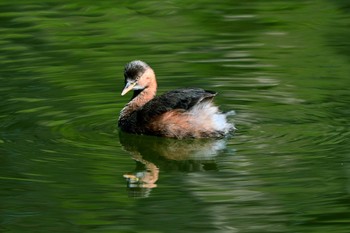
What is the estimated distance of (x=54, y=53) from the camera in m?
13.3

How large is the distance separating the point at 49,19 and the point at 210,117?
532 centimetres

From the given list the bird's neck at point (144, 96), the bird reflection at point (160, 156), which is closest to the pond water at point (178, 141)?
the bird reflection at point (160, 156)

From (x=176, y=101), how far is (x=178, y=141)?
335 millimetres

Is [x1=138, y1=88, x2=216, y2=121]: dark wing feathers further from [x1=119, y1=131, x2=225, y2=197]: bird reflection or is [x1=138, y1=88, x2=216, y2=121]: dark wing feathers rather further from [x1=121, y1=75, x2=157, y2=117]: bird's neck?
[x1=121, y1=75, x2=157, y2=117]: bird's neck

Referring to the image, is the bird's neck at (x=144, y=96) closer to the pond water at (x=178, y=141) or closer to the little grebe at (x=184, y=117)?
the pond water at (x=178, y=141)

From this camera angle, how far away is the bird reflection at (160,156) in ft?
29.5

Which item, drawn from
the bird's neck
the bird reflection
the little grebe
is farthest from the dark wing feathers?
the bird's neck

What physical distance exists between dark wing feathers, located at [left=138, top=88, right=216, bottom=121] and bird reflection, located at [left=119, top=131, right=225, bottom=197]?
0.76 ft

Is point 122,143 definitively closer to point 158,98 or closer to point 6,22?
point 158,98

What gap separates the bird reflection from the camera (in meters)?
9.00

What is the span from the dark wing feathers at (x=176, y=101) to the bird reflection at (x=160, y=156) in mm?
231

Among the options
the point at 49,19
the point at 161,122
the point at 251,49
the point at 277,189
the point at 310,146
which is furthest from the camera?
the point at 49,19

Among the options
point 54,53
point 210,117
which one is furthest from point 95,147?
point 54,53

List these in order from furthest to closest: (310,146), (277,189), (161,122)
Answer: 1. (161,122)
2. (310,146)
3. (277,189)
